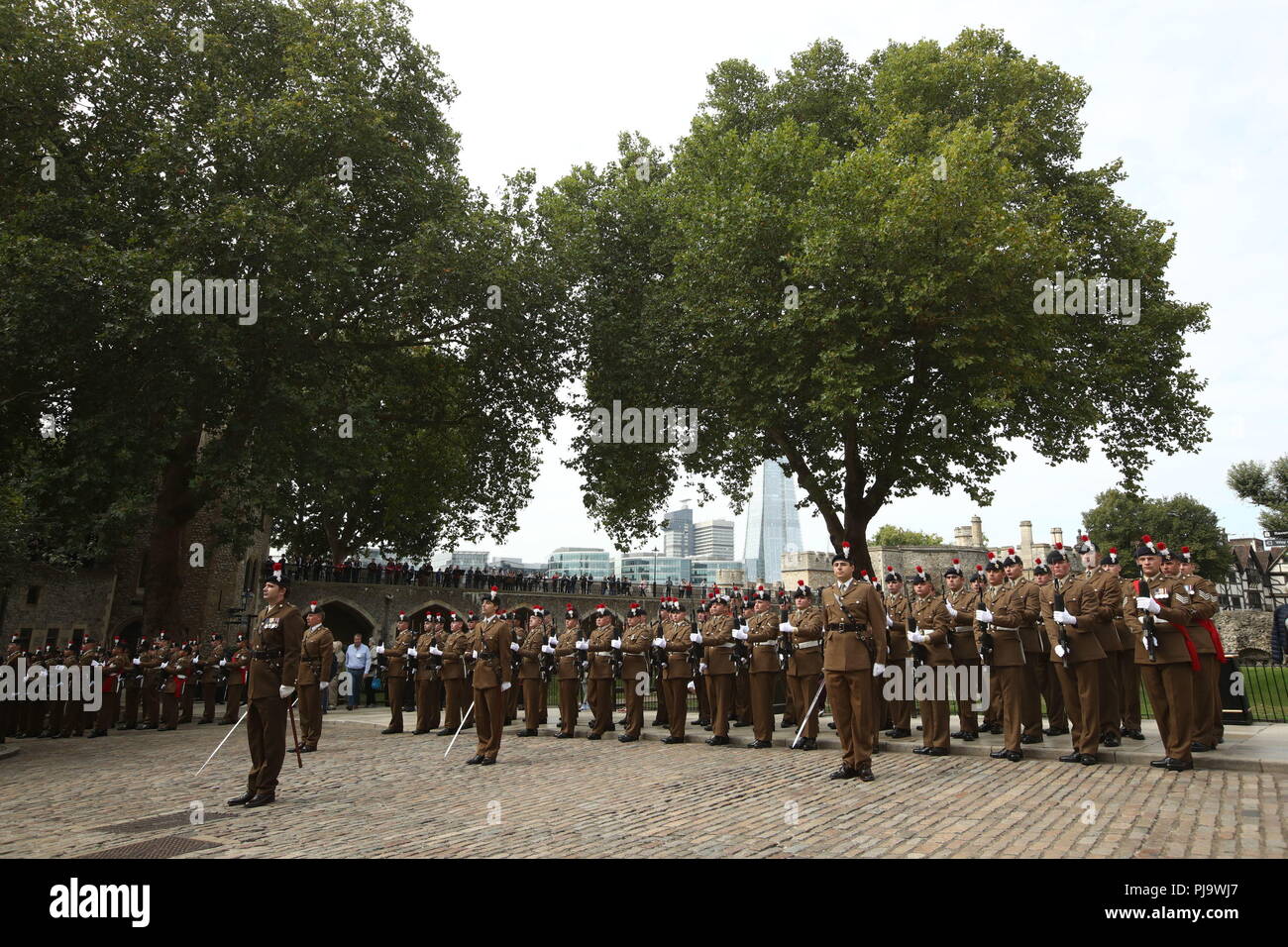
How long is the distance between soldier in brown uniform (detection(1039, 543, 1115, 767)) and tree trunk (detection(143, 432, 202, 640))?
21.1 metres

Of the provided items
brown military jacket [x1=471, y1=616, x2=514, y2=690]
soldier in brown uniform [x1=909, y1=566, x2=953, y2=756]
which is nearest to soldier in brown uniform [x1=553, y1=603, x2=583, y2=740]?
brown military jacket [x1=471, y1=616, x2=514, y2=690]

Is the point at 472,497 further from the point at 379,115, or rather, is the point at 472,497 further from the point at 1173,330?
the point at 1173,330

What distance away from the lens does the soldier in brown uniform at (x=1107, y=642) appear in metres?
9.57

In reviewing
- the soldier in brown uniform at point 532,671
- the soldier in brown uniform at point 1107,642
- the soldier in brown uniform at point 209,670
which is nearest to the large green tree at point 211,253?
the soldier in brown uniform at point 209,670

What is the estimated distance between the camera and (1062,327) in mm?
22484

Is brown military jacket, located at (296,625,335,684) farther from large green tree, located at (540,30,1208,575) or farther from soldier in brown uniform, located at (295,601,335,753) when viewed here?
large green tree, located at (540,30,1208,575)

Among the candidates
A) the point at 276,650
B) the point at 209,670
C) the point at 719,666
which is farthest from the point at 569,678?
the point at 209,670

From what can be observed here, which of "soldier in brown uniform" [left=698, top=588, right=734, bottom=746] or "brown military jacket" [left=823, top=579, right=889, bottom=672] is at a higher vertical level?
"brown military jacket" [left=823, top=579, right=889, bottom=672]

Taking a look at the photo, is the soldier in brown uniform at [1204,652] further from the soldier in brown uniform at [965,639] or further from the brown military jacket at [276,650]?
the brown military jacket at [276,650]

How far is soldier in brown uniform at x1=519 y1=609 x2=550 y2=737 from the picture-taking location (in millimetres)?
15641

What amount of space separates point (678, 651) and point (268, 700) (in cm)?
683

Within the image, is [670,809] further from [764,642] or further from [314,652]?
[314,652]
